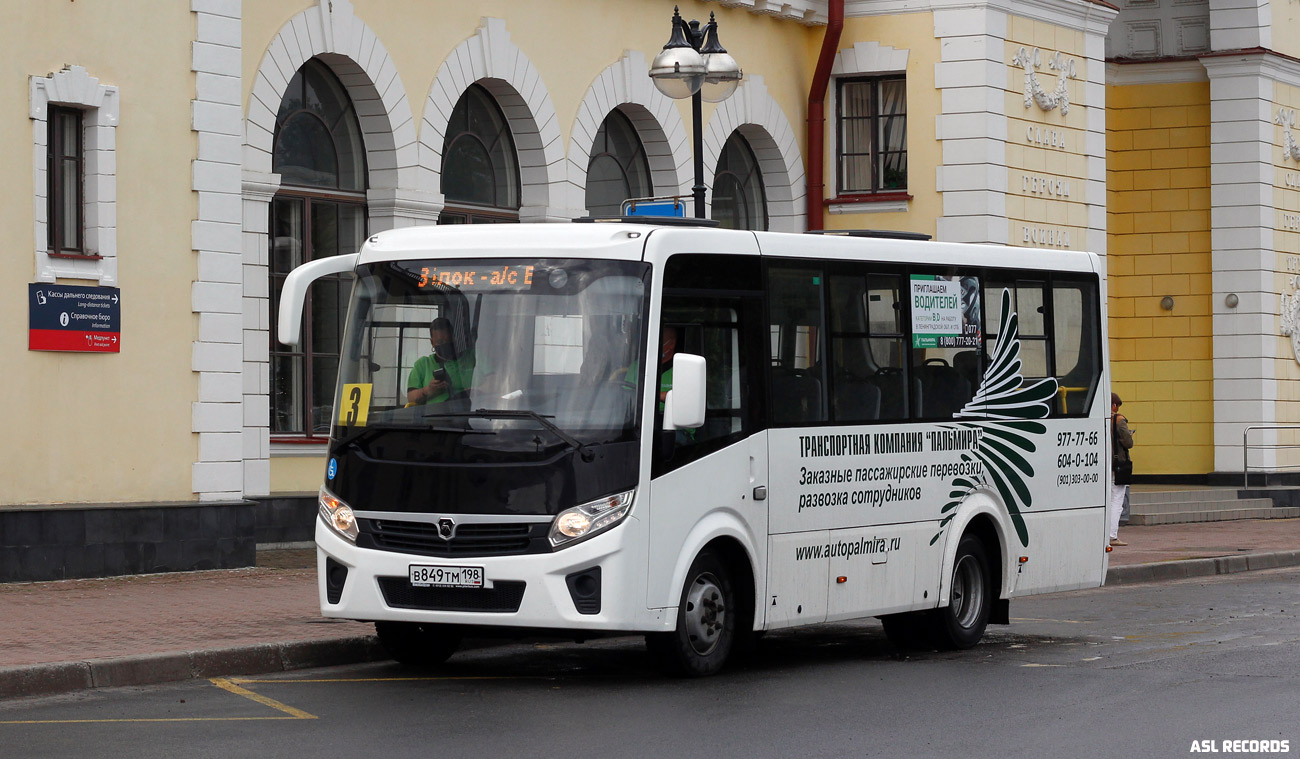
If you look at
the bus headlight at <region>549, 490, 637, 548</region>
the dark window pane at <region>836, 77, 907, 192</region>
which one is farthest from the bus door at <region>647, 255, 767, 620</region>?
the dark window pane at <region>836, 77, 907, 192</region>

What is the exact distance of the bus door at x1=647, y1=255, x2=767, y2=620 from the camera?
10.9m

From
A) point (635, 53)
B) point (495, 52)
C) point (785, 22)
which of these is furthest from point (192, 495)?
point (785, 22)

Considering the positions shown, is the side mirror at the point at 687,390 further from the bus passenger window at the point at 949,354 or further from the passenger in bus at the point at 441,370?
the bus passenger window at the point at 949,354

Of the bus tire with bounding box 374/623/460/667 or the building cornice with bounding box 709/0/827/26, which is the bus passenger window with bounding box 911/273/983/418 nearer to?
the bus tire with bounding box 374/623/460/667

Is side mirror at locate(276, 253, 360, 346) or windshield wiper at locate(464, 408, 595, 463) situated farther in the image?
side mirror at locate(276, 253, 360, 346)

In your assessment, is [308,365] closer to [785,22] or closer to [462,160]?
[462,160]

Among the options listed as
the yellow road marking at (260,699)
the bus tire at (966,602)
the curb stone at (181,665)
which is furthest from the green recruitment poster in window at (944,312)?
the yellow road marking at (260,699)

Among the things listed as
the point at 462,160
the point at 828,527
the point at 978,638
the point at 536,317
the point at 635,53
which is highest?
the point at 635,53

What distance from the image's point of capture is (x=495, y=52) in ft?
70.2

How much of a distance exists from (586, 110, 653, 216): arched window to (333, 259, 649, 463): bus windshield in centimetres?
1223

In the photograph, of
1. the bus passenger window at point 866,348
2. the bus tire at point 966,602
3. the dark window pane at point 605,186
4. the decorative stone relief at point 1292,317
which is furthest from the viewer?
the decorative stone relief at point 1292,317

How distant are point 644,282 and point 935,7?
15479 millimetres

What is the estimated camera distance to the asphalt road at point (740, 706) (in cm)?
891

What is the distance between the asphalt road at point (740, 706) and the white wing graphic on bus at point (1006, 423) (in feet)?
3.50
